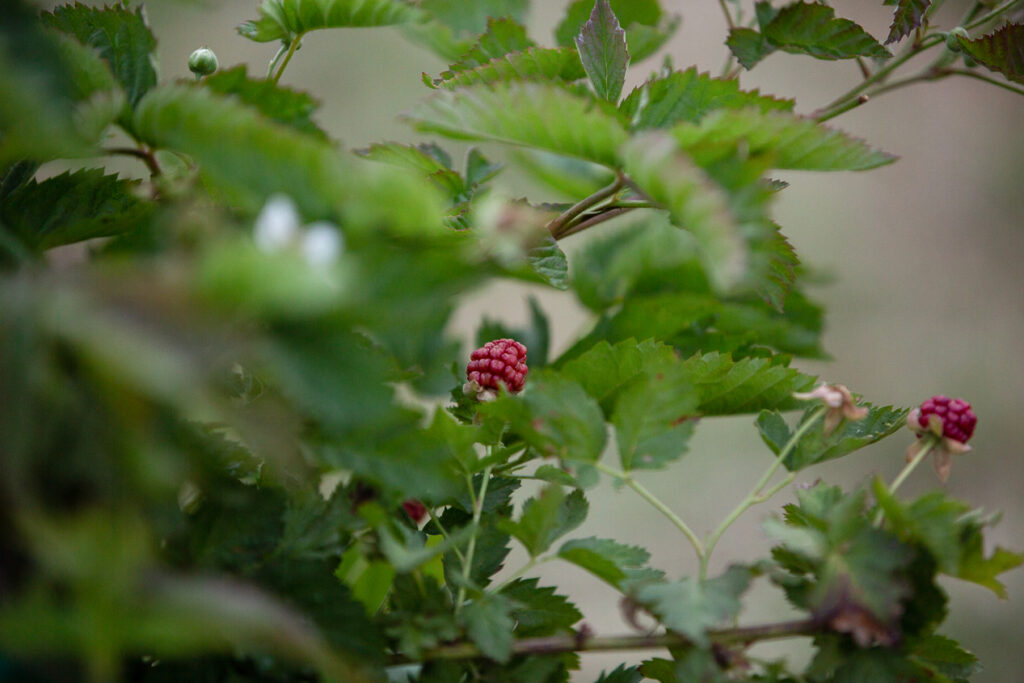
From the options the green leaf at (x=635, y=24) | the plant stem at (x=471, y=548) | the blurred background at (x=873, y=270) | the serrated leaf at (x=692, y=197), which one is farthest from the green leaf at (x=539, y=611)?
the blurred background at (x=873, y=270)

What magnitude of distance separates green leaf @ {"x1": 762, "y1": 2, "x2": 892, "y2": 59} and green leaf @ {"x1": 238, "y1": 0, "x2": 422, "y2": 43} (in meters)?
0.14

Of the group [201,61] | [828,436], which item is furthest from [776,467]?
[201,61]

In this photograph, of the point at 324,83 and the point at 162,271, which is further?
the point at 324,83

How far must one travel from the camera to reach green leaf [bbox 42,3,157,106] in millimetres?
222

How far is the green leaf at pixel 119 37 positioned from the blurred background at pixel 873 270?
2.79 ft

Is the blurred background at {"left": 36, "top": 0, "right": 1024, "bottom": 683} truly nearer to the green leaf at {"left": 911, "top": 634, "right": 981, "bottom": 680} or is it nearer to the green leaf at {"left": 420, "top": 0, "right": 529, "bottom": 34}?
the green leaf at {"left": 420, "top": 0, "right": 529, "bottom": 34}

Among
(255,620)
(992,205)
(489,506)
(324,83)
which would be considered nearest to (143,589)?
(255,620)

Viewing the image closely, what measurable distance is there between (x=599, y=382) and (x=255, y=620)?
5.8 inches

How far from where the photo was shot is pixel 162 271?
0.49 ft

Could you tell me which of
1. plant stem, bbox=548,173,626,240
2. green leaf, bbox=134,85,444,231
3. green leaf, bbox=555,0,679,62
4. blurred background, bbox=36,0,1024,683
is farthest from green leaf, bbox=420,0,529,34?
blurred background, bbox=36,0,1024,683

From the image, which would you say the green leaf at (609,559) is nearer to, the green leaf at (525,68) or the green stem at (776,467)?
the green stem at (776,467)

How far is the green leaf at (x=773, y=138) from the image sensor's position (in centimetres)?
20

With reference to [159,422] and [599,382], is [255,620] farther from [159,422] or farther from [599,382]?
[599,382]

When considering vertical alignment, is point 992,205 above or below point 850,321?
above
